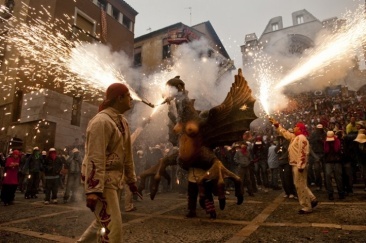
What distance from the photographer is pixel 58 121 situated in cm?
1686

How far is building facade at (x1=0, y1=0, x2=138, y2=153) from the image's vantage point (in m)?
16.4

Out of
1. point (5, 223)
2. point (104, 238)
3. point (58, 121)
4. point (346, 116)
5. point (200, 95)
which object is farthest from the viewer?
point (346, 116)

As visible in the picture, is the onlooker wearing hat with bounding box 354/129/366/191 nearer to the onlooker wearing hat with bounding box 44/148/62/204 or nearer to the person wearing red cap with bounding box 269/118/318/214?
the person wearing red cap with bounding box 269/118/318/214

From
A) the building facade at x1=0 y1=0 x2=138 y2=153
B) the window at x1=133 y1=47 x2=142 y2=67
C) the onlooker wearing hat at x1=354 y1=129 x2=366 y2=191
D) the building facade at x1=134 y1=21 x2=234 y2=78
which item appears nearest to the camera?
the onlooker wearing hat at x1=354 y1=129 x2=366 y2=191

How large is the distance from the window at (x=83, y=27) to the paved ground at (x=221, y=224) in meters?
15.7

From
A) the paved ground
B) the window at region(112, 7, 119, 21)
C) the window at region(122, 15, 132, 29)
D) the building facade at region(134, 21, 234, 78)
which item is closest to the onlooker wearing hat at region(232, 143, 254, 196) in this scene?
the paved ground

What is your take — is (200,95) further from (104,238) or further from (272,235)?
(104,238)

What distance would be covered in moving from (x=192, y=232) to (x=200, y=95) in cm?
1170

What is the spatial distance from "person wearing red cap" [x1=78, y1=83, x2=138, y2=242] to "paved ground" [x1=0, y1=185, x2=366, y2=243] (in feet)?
5.92

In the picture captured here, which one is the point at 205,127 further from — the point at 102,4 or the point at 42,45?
the point at 102,4

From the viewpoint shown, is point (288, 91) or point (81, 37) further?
point (288, 91)

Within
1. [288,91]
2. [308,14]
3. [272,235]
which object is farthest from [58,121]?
[308,14]

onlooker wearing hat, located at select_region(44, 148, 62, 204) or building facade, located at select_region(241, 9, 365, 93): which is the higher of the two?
building facade, located at select_region(241, 9, 365, 93)

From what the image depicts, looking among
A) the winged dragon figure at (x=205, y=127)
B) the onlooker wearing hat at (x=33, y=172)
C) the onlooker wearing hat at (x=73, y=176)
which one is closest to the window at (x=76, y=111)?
the onlooker wearing hat at (x=33, y=172)
